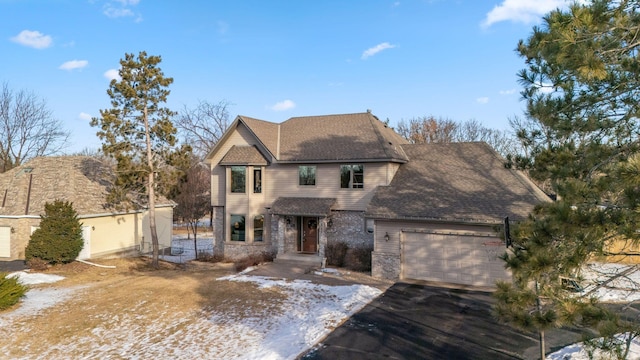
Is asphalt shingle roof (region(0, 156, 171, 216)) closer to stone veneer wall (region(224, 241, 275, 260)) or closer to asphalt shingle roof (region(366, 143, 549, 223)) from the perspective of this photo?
stone veneer wall (region(224, 241, 275, 260))

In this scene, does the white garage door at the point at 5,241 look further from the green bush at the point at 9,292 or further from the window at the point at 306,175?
the window at the point at 306,175

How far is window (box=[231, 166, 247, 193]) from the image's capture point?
22.6 m

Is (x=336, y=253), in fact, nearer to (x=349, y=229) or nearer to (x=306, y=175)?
(x=349, y=229)

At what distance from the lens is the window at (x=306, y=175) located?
21.8 meters

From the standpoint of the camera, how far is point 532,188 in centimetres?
1812

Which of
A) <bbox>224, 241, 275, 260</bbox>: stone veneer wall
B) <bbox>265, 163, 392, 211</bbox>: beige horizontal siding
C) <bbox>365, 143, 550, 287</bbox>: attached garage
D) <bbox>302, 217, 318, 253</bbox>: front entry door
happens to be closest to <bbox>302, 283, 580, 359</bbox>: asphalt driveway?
<bbox>365, 143, 550, 287</bbox>: attached garage

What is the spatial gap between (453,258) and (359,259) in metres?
4.61

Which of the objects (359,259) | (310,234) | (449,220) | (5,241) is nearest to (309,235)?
(310,234)

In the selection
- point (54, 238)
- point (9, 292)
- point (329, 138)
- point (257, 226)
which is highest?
point (329, 138)

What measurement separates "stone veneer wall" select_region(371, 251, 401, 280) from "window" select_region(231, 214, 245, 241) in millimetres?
8463

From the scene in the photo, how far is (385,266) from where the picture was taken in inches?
698

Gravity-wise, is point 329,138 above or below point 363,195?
above

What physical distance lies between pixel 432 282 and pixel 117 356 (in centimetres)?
1229

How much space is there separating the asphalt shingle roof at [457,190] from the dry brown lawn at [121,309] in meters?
7.23
